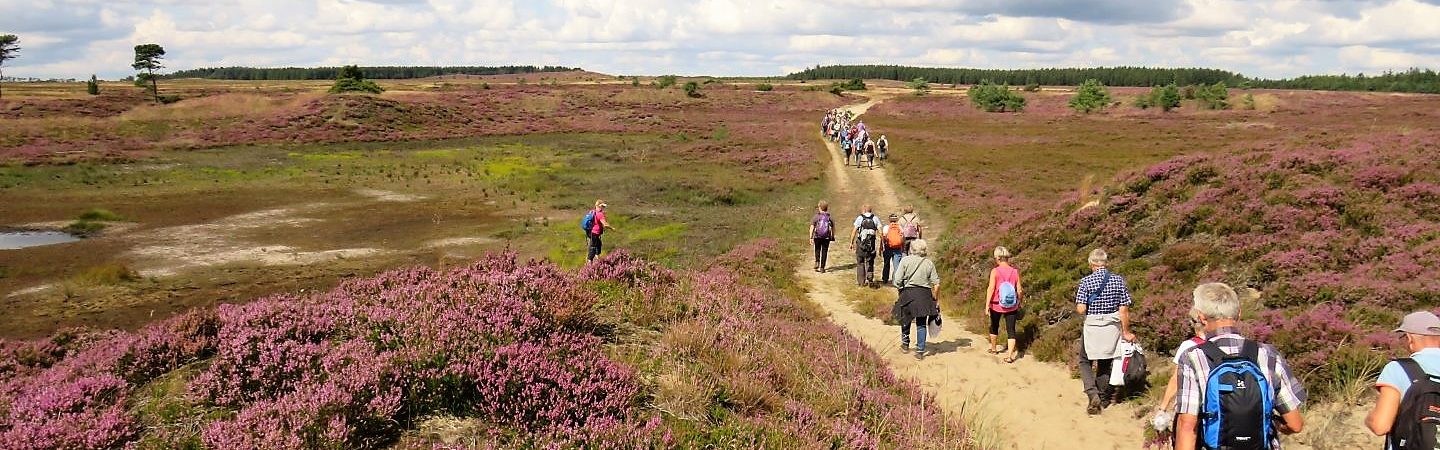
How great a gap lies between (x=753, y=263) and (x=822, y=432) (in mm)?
11105

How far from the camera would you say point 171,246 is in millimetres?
21203

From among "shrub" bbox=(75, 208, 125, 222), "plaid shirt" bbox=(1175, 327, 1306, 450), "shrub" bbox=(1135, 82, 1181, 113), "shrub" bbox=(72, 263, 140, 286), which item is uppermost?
"shrub" bbox=(1135, 82, 1181, 113)

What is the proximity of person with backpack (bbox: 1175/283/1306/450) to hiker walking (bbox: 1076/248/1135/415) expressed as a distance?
3.85m

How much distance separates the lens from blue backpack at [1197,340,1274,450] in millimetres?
4293

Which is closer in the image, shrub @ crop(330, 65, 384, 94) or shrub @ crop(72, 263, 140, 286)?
shrub @ crop(72, 263, 140, 286)

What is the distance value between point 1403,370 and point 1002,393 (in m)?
5.14

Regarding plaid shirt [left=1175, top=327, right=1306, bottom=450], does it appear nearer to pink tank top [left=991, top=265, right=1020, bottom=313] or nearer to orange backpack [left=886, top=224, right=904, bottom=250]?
pink tank top [left=991, top=265, right=1020, bottom=313]

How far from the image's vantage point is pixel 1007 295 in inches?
393

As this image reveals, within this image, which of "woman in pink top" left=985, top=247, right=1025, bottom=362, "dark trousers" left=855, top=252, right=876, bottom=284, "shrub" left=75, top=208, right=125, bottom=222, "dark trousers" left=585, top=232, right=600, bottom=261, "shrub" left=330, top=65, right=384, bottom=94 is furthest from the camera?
"shrub" left=330, top=65, right=384, bottom=94

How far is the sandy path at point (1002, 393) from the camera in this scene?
7906 mm

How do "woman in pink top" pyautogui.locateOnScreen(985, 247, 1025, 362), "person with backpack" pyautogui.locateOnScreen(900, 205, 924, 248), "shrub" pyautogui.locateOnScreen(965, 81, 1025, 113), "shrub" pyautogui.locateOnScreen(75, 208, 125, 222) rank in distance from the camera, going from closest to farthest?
1. "woman in pink top" pyautogui.locateOnScreen(985, 247, 1025, 362)
2. "person with backpack" pyautogui.locateOnScreen(900, 205, 924, 248)
3. "shrub" pyautogui.locateOnScreen(75, 208, 125, 222)
4. "shrub" pyautogui.locateOnScreen(965, 81, 1025, 113)

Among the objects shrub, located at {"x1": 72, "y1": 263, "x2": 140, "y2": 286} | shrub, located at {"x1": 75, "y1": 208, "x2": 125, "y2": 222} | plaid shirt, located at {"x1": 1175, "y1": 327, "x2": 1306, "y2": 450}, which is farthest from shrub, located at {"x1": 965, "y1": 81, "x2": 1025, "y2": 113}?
plaid shirt, located at {"x1": 1175, "y1": 327, "x2": 1306, "y2": 450}

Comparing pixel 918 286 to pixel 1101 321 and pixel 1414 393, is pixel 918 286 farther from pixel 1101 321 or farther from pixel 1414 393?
pixel 1414 393

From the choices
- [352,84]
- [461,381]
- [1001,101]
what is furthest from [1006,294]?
[352,84]
